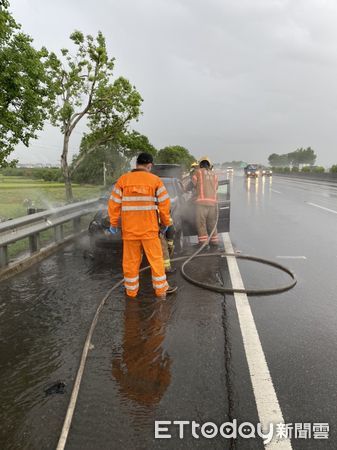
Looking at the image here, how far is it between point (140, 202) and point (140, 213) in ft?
0.46

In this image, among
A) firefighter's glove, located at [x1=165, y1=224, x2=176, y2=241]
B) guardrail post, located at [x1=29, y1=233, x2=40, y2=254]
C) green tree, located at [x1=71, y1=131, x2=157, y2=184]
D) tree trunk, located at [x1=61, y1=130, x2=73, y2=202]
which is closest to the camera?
firefighter's glove, located at [x1=165, y1=224, x2=176, y2=241]

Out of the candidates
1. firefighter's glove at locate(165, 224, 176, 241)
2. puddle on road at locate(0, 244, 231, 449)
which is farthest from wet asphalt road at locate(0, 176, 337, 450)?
firefighter's glove at locate(165, 224, 176, 241)

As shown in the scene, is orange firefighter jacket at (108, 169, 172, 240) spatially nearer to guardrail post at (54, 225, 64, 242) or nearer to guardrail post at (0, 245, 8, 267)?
guardrail post at (0, 245, 8, 267)

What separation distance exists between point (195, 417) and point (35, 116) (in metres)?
9.56

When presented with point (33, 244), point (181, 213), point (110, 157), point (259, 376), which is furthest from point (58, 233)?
point (110, 157)

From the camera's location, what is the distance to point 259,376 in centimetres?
293

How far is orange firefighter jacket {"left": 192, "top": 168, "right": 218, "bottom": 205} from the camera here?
25.8 ft

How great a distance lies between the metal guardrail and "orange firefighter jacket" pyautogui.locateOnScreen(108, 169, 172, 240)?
2.24 meters

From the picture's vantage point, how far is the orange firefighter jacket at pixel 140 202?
4645 millimetres

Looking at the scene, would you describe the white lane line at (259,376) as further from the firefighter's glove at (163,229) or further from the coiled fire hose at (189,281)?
the firefighter's glove at (163,229)

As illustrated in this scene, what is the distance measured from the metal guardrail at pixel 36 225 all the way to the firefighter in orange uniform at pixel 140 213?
219 cm

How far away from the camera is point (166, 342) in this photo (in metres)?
3.54

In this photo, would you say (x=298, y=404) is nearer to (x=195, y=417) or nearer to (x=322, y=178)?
(x=195, y=417)

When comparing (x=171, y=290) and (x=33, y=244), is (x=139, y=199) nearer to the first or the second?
(x=171, y=290)
